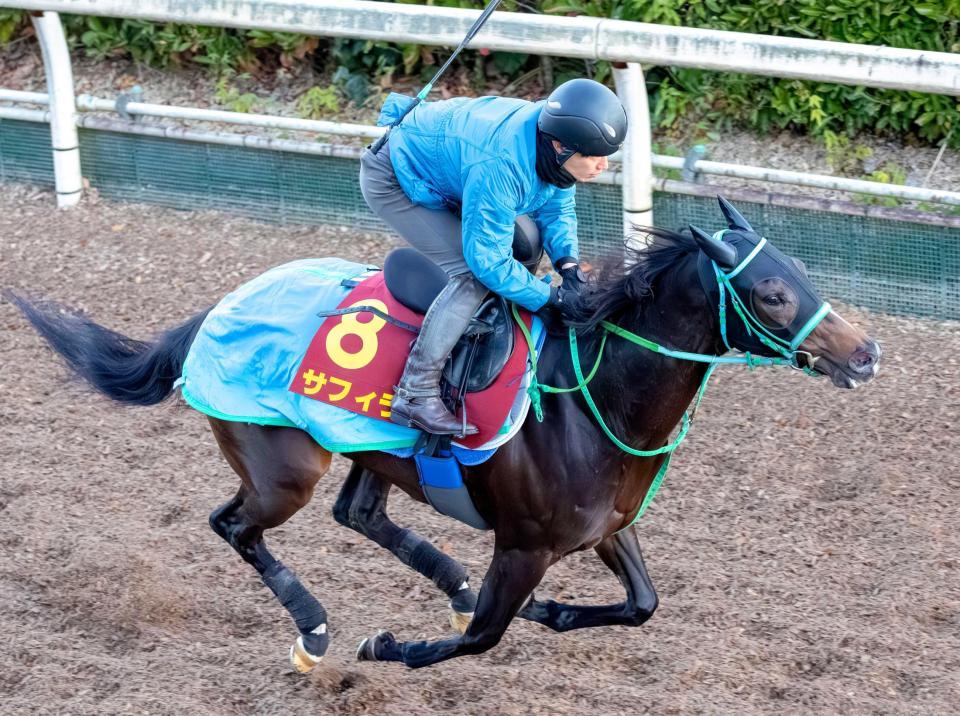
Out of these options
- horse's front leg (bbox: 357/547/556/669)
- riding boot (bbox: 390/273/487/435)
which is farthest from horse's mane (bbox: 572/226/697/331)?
horse's front leg (bbox: 357/547/556/669)

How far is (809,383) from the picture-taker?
662 cm

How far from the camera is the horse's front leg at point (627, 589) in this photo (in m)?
4.74

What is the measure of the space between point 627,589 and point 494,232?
5.01 ft

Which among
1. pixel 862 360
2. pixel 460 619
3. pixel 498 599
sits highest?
pixel 862 360

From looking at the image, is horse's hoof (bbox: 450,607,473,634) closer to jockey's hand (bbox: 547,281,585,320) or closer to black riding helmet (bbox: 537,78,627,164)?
jockey's hand (bbox: 547,281,585,320)

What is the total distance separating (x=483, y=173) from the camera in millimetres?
4117

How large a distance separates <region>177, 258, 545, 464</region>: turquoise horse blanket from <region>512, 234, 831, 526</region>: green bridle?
18 cm

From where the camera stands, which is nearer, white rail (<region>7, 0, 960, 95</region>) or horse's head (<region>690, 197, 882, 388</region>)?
horse's head (<region>690, 197, 882, 388</region>)

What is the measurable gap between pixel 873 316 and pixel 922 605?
233cm

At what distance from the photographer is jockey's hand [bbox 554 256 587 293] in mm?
4512

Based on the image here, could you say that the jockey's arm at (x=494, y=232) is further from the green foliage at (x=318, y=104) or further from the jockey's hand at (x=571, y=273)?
the green foliage at (x=318, y=104)

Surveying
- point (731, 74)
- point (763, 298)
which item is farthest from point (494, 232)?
point (731, 74)

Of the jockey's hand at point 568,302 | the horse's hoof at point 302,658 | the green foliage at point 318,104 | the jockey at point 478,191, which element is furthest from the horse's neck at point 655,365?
the green foliage at point 318,104

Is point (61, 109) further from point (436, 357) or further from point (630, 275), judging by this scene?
point (630, 275)
